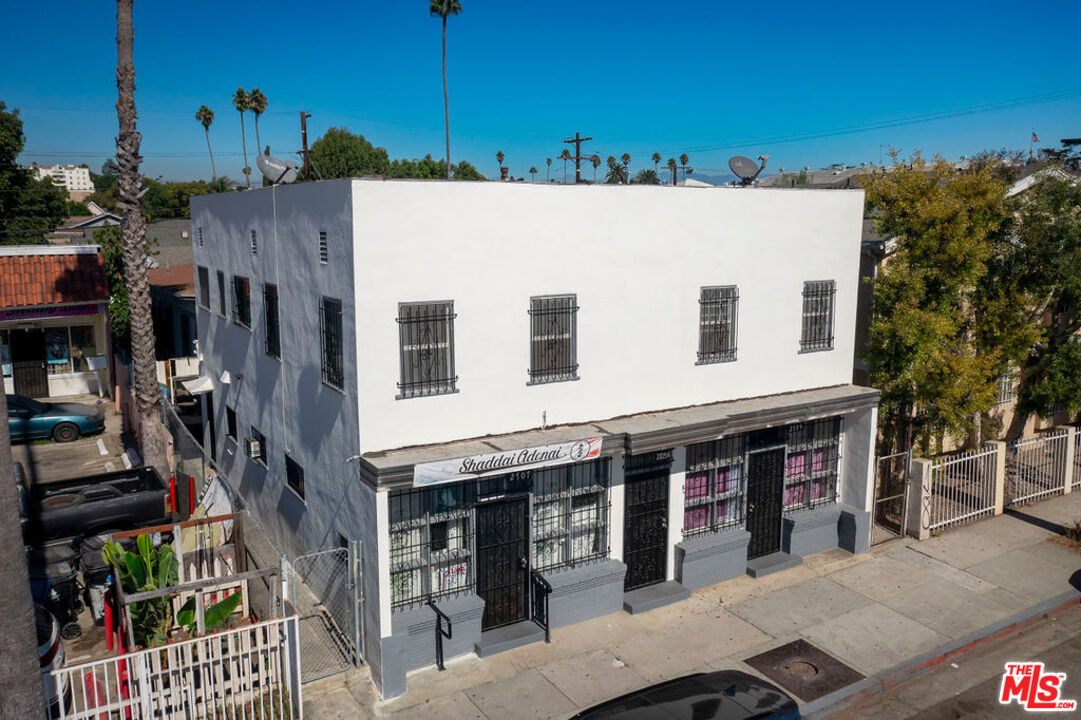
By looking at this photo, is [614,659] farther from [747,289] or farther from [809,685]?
[747,289]

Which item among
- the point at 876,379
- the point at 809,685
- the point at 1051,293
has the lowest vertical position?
the point at 809,685

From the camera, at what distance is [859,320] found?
17.1m

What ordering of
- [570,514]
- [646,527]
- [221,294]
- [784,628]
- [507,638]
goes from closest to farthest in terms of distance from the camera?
[507,638]
[784,628]
[570,514]
[646,527]
[221,294]

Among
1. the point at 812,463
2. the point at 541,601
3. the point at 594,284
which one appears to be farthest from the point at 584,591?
the point at 812,463

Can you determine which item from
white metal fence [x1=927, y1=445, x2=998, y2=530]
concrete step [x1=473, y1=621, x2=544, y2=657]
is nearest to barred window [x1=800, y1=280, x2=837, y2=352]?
white metal fence [x1=927, y1=445, x2=998, y2=530]

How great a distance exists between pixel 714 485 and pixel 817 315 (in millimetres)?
3717

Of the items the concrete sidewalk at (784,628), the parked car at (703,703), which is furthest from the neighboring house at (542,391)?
the parked car at (703,703)

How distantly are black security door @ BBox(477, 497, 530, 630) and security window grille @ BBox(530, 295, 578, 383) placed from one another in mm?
1922

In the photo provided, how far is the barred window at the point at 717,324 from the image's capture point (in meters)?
13.7

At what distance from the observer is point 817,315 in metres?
15.1

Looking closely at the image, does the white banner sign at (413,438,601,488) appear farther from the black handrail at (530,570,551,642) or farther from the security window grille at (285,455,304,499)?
the security window grille at (285,455,304,499)

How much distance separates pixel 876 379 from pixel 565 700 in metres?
8.84

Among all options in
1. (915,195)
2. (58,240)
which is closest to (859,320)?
(915,195)

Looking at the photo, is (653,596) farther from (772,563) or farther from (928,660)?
(928,660)
